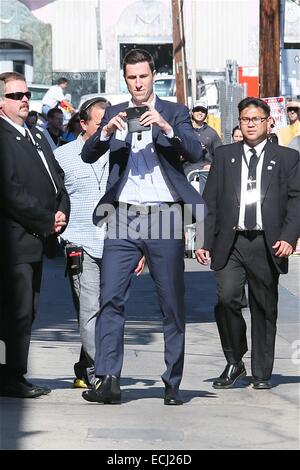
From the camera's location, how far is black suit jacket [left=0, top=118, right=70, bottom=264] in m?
8.53

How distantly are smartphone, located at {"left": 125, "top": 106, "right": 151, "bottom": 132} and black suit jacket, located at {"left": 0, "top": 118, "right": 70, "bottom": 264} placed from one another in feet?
2.78

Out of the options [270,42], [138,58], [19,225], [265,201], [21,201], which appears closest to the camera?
[138,58]

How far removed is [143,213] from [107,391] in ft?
3.56

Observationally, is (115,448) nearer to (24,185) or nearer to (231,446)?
(231,446)

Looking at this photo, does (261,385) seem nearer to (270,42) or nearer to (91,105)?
(91,105)

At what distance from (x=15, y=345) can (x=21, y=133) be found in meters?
1.30

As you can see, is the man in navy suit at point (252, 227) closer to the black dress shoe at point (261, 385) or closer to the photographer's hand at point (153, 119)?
the black dress shoe at point (261, 385)

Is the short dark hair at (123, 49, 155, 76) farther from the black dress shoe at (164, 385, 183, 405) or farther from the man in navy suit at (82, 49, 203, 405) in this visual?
the black dress shoe at (164, 385, 183, 405)

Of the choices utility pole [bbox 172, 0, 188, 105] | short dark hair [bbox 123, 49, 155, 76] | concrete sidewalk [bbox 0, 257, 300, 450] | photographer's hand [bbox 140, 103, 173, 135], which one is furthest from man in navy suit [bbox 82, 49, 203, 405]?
utility pole [bbox 172, 0, 188, 105]

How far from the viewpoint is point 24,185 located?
862 cm

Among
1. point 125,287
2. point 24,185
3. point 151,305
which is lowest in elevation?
point 151,305

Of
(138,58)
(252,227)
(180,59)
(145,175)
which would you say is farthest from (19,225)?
(180,59)

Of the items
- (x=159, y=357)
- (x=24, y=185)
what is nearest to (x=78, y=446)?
(x=24, y=185)

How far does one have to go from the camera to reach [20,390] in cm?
872
